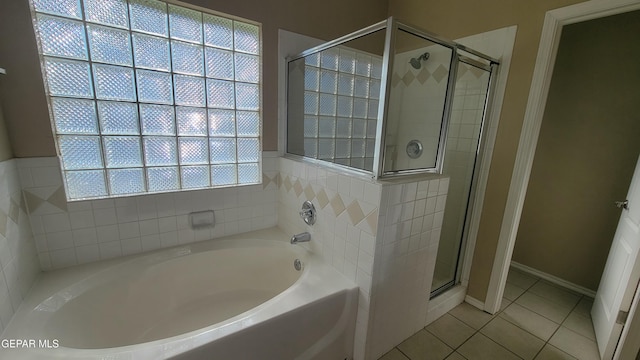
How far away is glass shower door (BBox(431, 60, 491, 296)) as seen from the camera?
1666 millimetres

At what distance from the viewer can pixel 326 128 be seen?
5.98 feet

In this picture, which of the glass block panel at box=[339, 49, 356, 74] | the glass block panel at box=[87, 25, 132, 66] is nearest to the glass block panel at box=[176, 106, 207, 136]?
the glass block panel at box=[87, 25, 132, 66]

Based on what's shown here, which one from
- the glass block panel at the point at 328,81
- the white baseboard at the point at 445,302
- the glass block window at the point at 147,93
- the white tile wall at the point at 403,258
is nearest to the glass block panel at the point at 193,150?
the glass block window at the point at 147,93

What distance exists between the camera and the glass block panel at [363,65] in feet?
5.70

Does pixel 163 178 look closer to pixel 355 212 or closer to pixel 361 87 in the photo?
pixel 355 212

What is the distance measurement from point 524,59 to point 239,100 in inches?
71.3

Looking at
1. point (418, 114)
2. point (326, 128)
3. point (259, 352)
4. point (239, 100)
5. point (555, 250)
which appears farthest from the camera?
point (555, 250)

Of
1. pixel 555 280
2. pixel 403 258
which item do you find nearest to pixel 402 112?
pixel 403 258

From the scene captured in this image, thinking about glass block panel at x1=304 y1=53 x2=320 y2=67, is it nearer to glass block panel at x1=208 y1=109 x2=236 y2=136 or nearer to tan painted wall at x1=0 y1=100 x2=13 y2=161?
glass block panel at x1=208 y1=109 x2=236 y2=136

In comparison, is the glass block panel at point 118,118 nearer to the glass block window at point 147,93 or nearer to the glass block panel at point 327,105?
the glass block window at point 147,93

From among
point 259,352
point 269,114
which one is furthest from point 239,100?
point 259,352

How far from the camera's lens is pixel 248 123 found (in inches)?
68.5

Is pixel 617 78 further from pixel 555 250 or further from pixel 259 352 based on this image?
pixel 259 352

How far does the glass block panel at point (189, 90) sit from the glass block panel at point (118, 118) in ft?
A: 0.79
